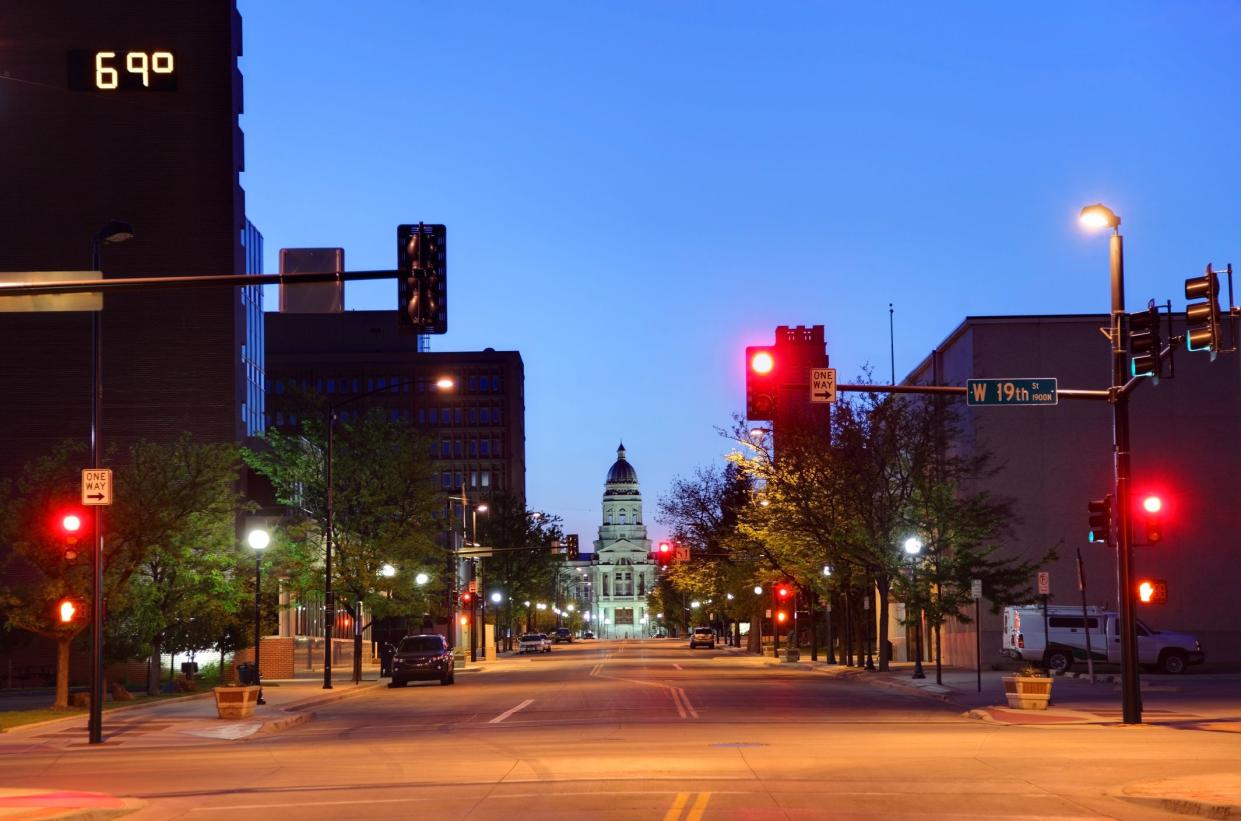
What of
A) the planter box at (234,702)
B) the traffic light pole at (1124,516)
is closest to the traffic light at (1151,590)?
the traffic light pole at (1124,516)

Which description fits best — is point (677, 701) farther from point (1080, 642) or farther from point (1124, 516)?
point (1080, 642)

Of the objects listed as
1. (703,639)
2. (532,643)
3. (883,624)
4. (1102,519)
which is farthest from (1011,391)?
(703,639)

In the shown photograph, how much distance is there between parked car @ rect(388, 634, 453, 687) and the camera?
5412cm

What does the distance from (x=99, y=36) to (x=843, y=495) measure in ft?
145

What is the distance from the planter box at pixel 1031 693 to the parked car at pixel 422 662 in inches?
1070

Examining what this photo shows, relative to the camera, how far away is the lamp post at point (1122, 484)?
Answer: 27.2 meters

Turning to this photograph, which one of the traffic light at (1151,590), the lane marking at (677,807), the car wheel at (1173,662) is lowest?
the car wheel at (1173,662)

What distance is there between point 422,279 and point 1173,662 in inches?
1564

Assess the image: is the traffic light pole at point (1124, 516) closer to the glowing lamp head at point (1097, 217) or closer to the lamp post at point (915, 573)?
the glowing lamp head at point (1097, 217)

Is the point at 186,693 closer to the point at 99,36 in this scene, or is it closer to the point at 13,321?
the point at 13,321

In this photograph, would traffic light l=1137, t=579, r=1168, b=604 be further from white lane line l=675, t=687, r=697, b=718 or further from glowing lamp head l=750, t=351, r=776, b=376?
white lane line l=675, t=687, r=697, b=718

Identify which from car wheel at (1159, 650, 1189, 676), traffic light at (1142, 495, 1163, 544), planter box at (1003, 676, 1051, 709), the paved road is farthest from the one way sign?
car wheel at (1159, 650, 1189, 676)

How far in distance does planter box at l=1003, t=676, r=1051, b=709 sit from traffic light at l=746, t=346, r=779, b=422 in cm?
1022

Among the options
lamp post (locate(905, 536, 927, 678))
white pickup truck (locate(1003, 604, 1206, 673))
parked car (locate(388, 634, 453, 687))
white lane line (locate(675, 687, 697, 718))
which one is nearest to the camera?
white lane line (locate(675, 687, 697, 718))
